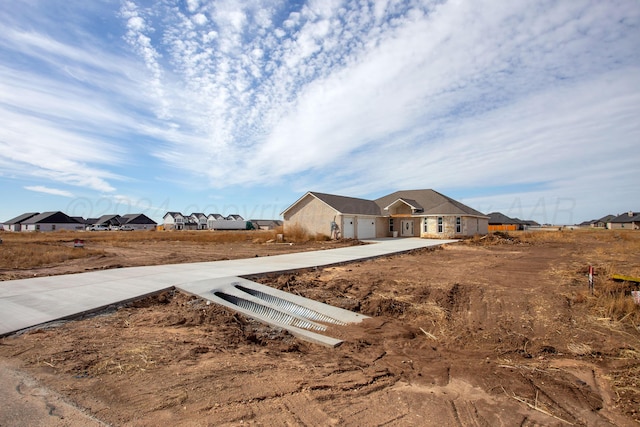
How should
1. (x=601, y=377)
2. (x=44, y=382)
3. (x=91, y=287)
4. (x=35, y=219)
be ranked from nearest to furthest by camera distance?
1. (x=44, y=382)
2. (x=601, y=377)
3. (x=91, y=287)
4. (x=35, y=219)

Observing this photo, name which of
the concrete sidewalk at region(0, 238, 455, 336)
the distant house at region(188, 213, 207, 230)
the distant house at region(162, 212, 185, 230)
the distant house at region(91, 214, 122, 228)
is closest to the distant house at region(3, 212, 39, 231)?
the distant house at region(91, 214, 122, 228)

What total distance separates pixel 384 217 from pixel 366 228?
3.82 m

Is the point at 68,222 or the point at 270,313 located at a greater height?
the point at 68,222

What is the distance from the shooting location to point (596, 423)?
12.1 ft

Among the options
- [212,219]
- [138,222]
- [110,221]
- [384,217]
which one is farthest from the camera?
[212,219]

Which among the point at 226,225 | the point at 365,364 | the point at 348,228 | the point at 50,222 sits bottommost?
the point at 365,364

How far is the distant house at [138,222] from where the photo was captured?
9556 centimetres

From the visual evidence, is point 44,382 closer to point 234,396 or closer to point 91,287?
point 234,396

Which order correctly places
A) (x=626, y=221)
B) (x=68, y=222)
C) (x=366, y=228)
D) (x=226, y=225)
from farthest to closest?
(x=226, y=225) < (x=626, y=221) < (x=68, y=222) < (x=366, y=228)

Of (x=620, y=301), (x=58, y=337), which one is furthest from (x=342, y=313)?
(x=620, y=301)

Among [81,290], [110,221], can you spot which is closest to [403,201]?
[81,290]

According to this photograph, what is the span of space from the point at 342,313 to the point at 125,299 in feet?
15.3

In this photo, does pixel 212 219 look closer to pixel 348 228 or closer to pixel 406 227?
pixel 406 227

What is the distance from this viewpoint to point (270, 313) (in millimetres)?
7707
